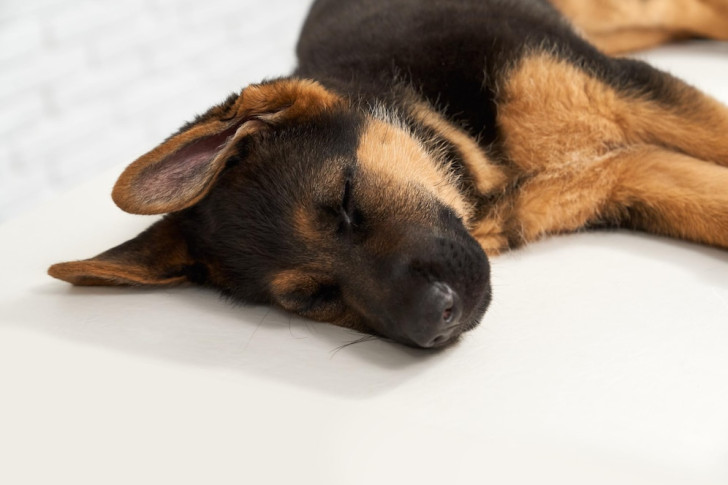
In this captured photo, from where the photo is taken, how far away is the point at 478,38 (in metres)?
2.97

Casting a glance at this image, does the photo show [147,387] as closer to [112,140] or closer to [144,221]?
[144,221]

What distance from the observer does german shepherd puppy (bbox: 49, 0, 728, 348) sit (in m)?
2.28

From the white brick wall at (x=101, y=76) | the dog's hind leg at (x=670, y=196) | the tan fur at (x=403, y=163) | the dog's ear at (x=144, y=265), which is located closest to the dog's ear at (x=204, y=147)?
the tan fur at (x=403, y=163)

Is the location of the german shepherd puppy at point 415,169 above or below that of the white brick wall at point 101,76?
below

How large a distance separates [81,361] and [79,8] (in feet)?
10.7

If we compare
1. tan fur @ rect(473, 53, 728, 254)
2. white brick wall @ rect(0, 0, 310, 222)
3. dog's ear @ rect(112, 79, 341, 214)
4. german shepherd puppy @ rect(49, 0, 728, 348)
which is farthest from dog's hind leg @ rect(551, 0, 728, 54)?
white brick wall @ rect(0, 0, 310, 222)

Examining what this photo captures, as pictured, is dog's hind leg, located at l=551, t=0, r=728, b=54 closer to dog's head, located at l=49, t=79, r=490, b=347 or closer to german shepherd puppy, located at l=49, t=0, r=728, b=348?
german shepherd puppy, located at l=49, t=0, r=728, b=348

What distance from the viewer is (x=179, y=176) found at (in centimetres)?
234

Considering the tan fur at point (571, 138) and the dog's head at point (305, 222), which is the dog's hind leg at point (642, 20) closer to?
the tan fur at point (571, 138)

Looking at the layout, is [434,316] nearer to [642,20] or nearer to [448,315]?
[448,315]

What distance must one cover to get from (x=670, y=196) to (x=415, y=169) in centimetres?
90

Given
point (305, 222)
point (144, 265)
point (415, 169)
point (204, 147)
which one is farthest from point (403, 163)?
point (144, 265)

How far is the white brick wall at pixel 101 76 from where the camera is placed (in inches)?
185

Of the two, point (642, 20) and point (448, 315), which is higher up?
point (642, 20)
